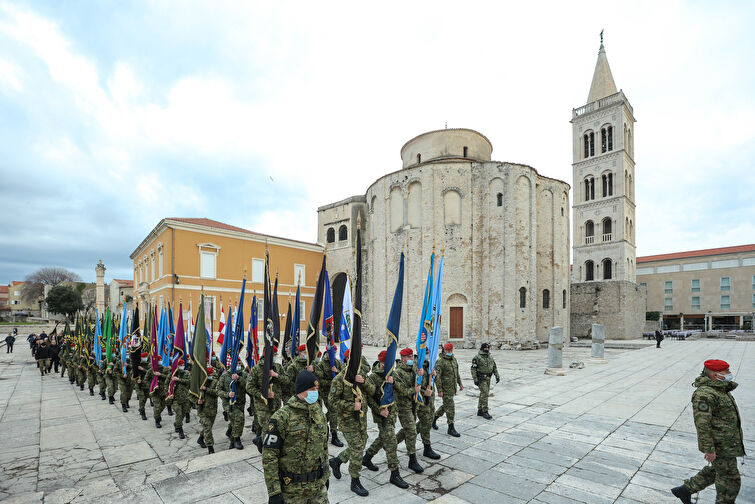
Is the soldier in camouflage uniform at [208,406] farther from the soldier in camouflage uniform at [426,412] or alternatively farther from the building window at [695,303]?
the building window at [695,303]

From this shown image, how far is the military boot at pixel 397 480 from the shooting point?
5.36 metres

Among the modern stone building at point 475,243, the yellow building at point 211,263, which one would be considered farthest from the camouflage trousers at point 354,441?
the yellow building at point 211,263

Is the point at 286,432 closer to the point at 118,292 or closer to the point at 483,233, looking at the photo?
the point at 483,233

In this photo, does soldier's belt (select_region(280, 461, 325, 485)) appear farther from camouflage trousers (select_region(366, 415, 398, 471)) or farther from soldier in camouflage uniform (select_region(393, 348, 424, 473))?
soldier in camouflage uniform (select_region(393, 348, 424, 473))

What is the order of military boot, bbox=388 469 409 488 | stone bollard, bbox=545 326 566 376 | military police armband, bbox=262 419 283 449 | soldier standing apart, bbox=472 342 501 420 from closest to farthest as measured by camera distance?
1. military police armband, bbox=262 419 283 449
2. military boot, bbox=388 469 409 488
3. soldier standing apart, bbox=472 342 501 420
4. stone bollard, bbox=545 326 566 376

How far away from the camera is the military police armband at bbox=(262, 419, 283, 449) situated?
11.2ft

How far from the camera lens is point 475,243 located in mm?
28078

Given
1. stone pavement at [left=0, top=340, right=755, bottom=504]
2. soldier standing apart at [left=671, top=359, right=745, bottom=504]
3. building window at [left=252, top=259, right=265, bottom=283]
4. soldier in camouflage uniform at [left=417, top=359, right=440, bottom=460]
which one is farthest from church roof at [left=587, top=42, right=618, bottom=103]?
soldier in camouflage uniform at [left=417, top=359, right=440, bottom=460]

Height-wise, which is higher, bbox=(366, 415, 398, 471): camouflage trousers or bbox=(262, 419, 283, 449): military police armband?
bbox=(262, 419, 283, 449): military police armband

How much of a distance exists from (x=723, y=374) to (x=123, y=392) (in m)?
13.0

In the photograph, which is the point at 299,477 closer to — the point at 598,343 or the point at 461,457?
the point at 461,457

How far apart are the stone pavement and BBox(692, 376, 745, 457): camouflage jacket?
3.78 ft

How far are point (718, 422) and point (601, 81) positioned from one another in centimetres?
4989

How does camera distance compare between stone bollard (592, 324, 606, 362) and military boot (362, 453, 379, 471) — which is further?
stone bollard (592, 324, 606, 362)
